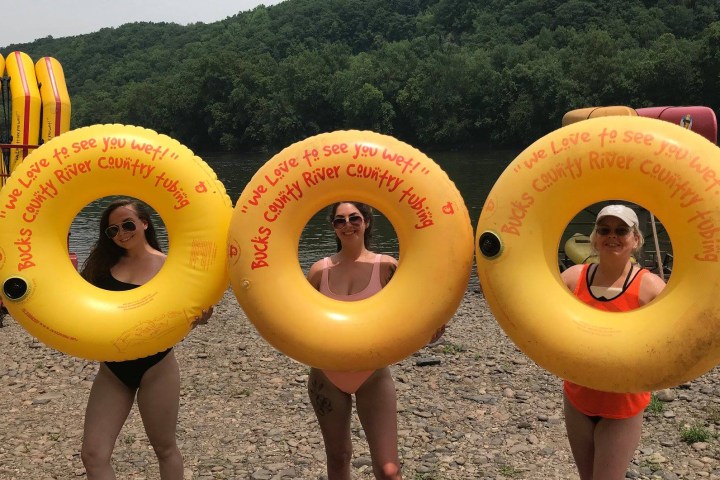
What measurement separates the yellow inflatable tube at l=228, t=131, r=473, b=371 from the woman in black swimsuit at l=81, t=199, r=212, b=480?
411mm

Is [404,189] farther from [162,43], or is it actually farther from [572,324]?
[162,43]

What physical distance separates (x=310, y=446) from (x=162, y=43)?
82648 mm

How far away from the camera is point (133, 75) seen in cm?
6544

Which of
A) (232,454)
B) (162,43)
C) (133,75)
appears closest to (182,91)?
(133,75)

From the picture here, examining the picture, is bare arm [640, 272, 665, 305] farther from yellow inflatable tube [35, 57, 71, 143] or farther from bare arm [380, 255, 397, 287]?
yellow inflatable tube [35, 57, 71, 143]

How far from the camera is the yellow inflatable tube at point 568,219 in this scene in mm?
2119

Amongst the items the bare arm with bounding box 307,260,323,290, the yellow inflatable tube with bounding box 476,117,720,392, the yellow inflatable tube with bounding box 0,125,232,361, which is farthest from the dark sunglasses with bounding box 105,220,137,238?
the yellow inflatable tube with bounding box 476,117,720,392

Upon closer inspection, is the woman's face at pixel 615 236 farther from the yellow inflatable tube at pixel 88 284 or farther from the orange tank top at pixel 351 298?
the yellow inflatable tube at pixel 88 284

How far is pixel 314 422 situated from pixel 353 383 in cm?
258

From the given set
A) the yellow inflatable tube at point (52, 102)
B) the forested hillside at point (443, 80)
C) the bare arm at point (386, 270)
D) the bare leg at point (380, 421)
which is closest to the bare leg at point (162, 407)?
the bare leg at point (380, 421)

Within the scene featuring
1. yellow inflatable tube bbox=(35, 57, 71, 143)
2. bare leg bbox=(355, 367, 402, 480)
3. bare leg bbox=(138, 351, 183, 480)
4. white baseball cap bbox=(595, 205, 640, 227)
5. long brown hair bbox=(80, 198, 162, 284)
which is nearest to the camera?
white baseball cap bbox=(595, 205, 640, 227)

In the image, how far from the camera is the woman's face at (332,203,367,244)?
8.44 feet

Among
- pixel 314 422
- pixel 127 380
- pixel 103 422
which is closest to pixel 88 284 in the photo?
pixel 127 380

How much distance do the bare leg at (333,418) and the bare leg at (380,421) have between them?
0.28ft
